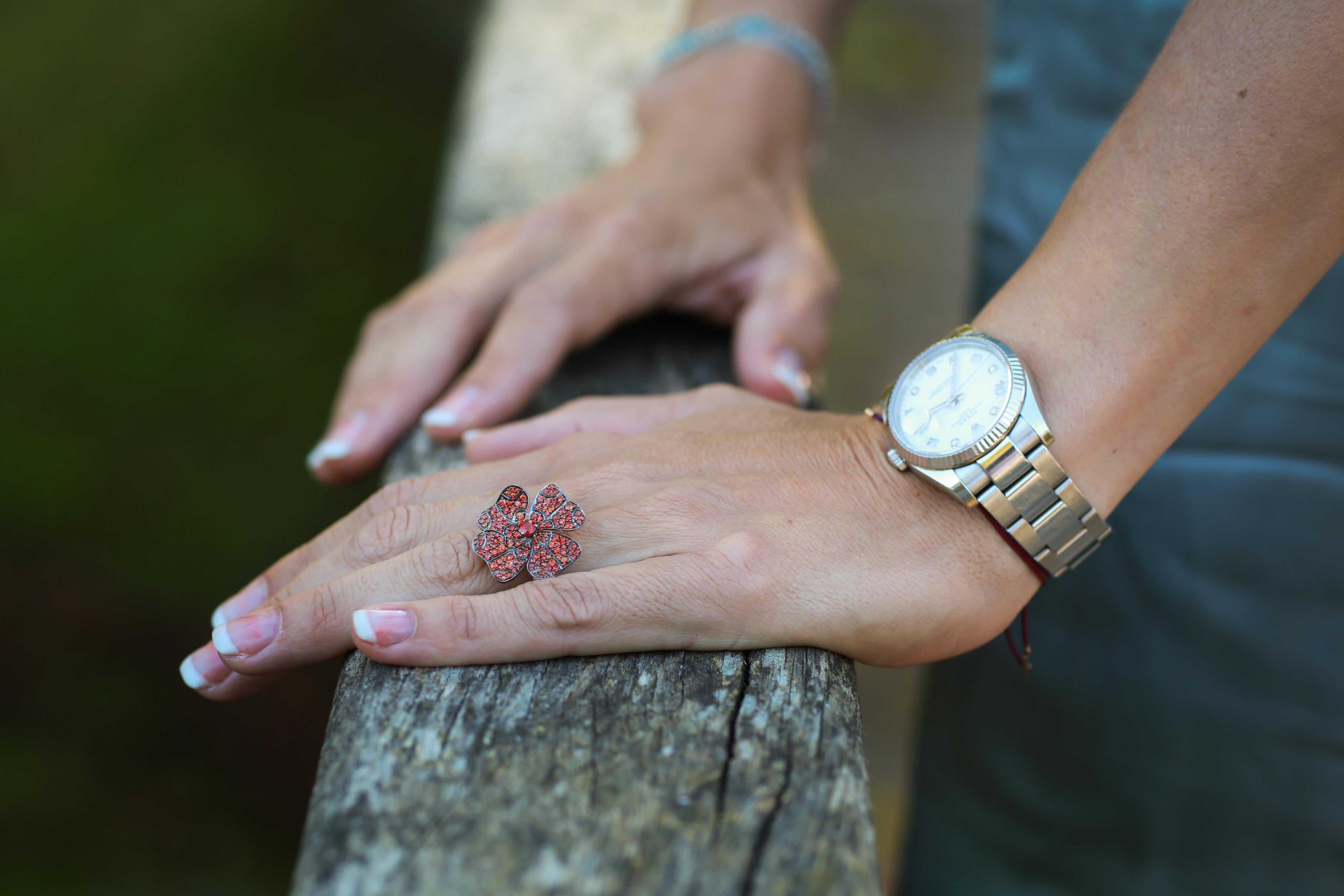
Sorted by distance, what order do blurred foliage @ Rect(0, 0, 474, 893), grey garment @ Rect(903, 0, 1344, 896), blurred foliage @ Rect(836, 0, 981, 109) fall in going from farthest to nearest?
blurred foliage @ Rect(836, 0, 981, 109) → blurred foliage @ Rect(0, 0, 474, 893) → grey garment @ Rect(903, 0, 1344, 896)

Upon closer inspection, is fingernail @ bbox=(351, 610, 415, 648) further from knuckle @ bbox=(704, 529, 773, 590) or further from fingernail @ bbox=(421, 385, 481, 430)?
fingernail @ bbox=(421, 385, 481, 430)

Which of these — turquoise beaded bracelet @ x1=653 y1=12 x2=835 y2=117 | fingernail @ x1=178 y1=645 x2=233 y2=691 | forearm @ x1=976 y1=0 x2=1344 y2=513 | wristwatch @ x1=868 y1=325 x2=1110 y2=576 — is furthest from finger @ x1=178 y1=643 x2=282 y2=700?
turquoise beaded bracelet @ x1=653 y1=12 x2=835 y2=117

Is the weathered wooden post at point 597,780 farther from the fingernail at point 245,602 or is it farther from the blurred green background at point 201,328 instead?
the blurred green background at point 201,328

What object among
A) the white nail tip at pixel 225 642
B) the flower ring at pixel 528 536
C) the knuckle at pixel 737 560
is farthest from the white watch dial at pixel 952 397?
the white nail tip at pixel 225 642

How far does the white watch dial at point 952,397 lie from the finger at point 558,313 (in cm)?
51

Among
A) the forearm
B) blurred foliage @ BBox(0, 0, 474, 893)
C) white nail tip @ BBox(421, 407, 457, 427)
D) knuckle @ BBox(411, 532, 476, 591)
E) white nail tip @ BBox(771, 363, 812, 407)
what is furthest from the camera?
blurred foliage @ BBox(0, 0, 474, 893)

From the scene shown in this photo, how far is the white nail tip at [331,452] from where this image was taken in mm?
1290

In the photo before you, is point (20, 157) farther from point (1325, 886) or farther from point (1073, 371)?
point (1325, 886)

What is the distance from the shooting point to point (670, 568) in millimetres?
854

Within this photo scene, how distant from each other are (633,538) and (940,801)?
139 centimetres

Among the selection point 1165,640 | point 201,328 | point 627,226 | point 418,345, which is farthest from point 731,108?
point 201,328

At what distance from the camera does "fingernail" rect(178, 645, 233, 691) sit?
933 mm

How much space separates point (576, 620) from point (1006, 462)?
42 cm

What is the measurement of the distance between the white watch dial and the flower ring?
332 mm
